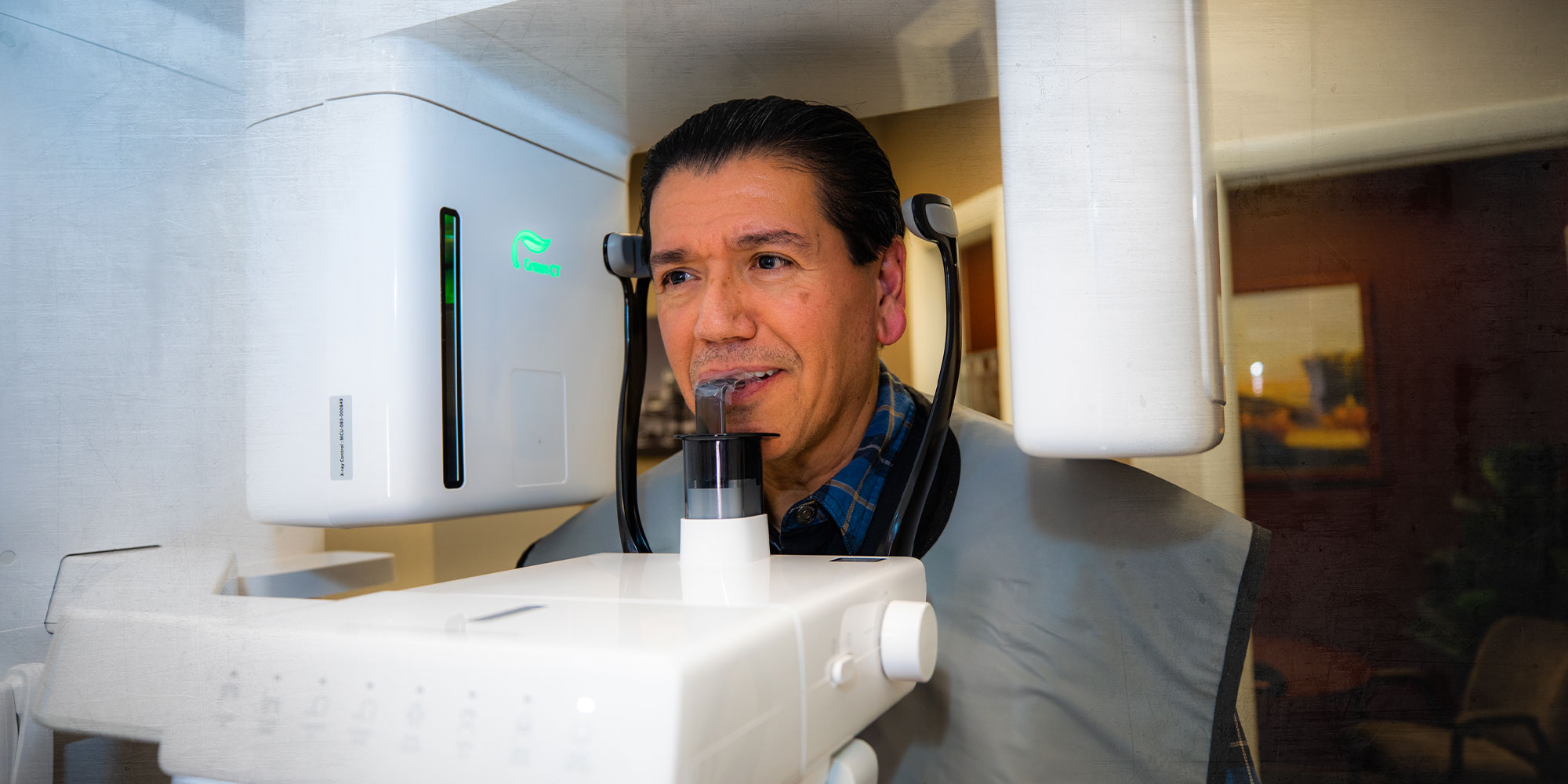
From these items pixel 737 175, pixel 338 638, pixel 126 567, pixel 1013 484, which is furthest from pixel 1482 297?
pixel 126 567

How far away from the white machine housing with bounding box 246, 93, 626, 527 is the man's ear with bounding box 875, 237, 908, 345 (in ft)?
→ 1.36

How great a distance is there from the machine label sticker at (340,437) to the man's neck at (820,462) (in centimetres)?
43

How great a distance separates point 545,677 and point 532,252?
25.8 inches

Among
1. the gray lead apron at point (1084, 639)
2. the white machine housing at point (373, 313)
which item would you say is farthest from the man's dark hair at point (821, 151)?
the gray lead apron at point (1084, 639)

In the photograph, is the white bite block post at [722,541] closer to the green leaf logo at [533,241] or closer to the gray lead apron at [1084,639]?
the gray lead apron at [1084,639]

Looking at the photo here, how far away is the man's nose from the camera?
0.90m

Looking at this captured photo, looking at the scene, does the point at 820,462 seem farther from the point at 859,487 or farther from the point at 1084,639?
the point at 1084,639

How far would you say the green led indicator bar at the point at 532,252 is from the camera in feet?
3.11

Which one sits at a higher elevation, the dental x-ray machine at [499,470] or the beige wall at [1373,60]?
the beige wall at [1373,60]

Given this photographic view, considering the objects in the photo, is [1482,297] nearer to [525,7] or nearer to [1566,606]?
[1566,606]

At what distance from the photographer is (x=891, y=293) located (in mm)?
1000

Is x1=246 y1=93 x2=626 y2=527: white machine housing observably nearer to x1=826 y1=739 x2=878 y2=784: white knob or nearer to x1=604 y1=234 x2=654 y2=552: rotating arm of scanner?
x1=604 y1=234 x2=654 y2=552: rotating arm of scanner

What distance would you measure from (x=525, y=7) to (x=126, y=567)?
0.65 metres

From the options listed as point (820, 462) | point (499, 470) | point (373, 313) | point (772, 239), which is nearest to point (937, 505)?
point (820, 462)
